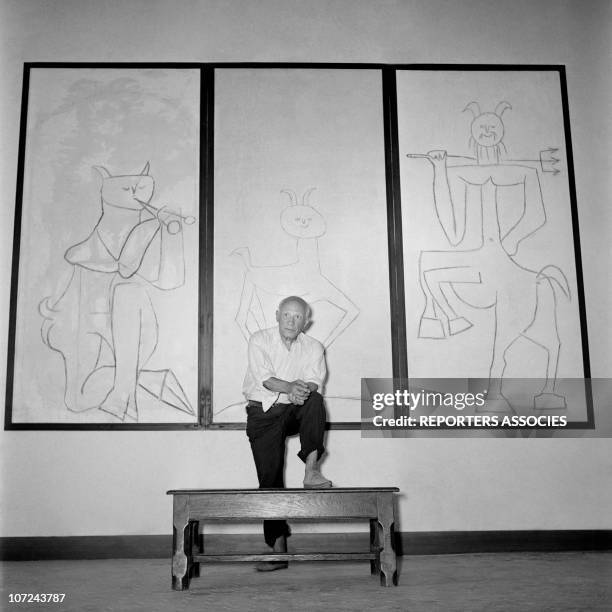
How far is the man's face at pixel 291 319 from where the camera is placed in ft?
11.3

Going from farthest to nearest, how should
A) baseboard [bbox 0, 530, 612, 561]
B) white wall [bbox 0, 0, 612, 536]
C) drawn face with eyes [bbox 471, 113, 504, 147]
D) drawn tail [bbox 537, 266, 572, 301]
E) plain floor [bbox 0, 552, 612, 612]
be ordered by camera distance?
drawn face with eyes [bbox 471, 113, 504, 147] → drawn tail [bbox 537, 266, 572, 301] → white wall [bbox 0, 0, 612, 536] → baseboard [bbox 0, 530, 612, 561] → plain floor [bbox 0, 552, 612, 612]

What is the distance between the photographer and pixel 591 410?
3.94 meters

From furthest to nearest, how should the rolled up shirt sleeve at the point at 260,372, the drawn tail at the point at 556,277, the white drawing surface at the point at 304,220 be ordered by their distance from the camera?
the drawn tail at the point at 556,277 → the white drawing surface at the point at 304,220 → the rolled up shirt sleeve at the point at 260,372

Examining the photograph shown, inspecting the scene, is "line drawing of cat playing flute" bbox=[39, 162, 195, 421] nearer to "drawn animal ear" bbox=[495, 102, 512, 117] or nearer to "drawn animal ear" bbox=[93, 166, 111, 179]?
"drawn animal ear" bbox=[93, 166, 111, 179]

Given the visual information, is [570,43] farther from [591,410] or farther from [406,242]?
[591,410]

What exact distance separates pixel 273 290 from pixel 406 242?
87 cm

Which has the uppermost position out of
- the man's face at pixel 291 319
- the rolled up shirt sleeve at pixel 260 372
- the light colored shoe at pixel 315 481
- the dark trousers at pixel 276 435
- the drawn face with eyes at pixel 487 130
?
the drawn face with eyes at pixel 487 130

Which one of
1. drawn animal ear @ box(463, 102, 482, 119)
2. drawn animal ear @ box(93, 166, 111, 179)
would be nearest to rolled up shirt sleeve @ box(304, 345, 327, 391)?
drawn animal ear @ box(93, 166, 111, 179)

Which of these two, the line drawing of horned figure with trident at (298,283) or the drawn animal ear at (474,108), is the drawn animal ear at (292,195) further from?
the drawn animal ear at (474,108)

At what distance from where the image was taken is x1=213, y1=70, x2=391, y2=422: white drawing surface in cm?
395

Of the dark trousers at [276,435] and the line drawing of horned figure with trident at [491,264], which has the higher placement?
the line drawing of horned figure with trident at [491,264]

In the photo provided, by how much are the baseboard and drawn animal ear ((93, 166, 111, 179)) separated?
7.00ft

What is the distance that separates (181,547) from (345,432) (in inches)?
49.4

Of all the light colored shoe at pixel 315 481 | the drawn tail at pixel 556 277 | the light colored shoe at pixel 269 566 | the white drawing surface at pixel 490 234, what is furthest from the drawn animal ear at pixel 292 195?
the light colored shoe at pixel 269 566
